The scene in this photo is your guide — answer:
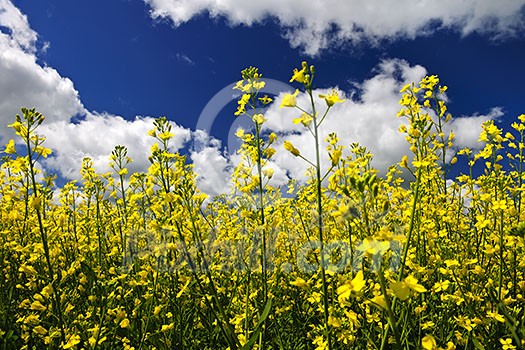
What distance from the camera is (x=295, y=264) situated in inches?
202

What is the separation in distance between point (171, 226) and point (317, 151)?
1436 millimetres

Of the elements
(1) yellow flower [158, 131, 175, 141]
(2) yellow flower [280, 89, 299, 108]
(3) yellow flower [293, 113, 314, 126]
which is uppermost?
(1) yellow flower [158, 131, 175, 141]

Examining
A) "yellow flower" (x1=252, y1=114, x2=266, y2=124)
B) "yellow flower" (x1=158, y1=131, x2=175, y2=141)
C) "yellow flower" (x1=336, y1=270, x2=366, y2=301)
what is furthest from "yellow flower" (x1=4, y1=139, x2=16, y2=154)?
"yellow flower" (x1=336, y1=270, x2=366, y2=301)

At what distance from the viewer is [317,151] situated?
1.94 metres

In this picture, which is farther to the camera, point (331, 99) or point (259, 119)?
point (259, 119)

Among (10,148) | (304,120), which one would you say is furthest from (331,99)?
(10,148)

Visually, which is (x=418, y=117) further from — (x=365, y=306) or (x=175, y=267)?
(x=175, y=267)

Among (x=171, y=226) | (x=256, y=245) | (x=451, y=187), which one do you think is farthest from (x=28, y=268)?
(x=451, y=187)

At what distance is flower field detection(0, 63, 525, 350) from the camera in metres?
2.27

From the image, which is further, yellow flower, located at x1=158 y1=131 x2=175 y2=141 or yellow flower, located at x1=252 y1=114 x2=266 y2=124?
yellow flower, located at x1=158 y1=131 x2=175 y2=141

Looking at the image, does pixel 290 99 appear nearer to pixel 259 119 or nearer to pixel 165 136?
pixel 259 119

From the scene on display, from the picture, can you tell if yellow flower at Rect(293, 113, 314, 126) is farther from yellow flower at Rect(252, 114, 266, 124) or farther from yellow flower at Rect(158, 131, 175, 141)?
yellow flower at Rect(158, 131, 175, 141)

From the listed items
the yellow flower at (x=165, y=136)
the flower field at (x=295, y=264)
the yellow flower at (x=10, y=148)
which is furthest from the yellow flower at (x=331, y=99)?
the yellow flower at (x=10, y=148)

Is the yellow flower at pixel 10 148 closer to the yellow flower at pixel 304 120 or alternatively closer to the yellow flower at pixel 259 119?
the yellow flower at pixel 259 119
